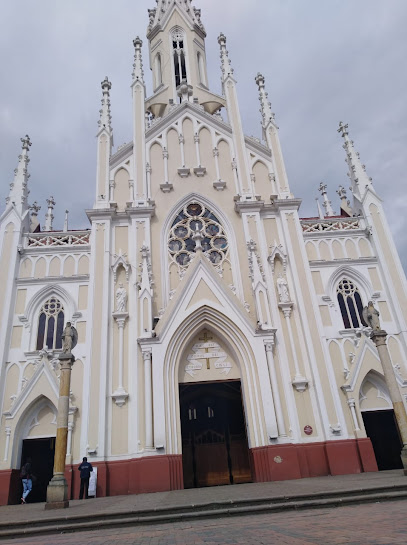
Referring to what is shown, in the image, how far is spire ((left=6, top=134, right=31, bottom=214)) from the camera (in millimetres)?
21078

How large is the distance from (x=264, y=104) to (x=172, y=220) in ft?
31.4

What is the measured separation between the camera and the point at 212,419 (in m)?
19.8

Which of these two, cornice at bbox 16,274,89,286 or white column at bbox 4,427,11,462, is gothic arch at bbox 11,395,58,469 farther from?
cornice at bbox 16,274,89,286

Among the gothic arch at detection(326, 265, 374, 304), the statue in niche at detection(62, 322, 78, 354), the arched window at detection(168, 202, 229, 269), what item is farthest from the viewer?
the arched window at detection(168, 202, 229, 269)

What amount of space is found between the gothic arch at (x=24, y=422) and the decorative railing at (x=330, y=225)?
569 inches

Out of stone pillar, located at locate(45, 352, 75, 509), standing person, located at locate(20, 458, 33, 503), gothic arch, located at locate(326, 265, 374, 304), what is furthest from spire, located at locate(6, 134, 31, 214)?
gothic arch, located at locate(326, 265, 374, 304)

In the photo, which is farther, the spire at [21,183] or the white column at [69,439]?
the spire at [21,183]

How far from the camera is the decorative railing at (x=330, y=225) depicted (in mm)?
21547

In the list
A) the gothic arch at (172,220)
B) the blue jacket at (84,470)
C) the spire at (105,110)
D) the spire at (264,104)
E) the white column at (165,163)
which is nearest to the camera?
the blue jacket at (84,470)

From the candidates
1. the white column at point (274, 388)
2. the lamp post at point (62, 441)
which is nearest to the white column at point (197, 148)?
the white column at point (274, 388)

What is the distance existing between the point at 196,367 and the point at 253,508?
31.7 feet

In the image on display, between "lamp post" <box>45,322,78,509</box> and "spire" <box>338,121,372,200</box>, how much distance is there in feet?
54.6

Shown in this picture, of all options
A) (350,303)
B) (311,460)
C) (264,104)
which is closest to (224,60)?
(264,104)

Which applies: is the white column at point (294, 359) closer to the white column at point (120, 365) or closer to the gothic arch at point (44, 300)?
the white column at point (120, 365)
